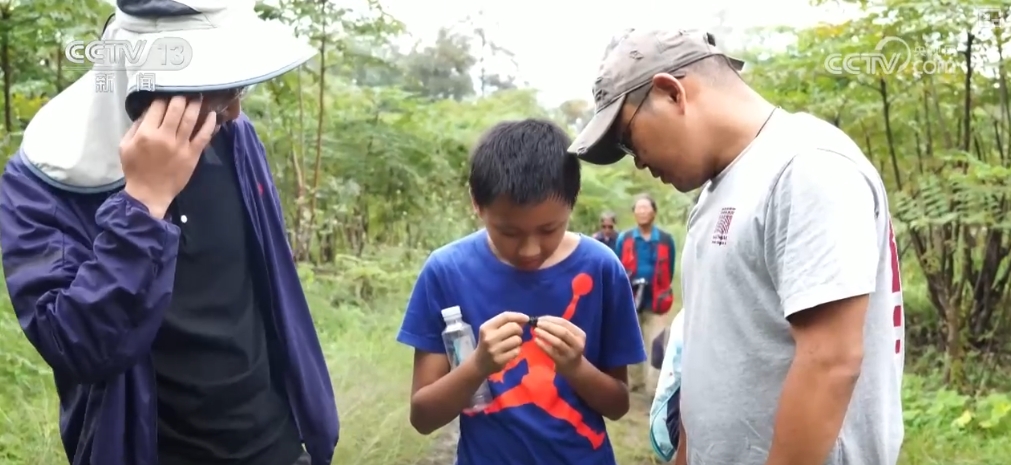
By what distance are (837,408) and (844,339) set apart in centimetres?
11

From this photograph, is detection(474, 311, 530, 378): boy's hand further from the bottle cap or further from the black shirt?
the black shirt

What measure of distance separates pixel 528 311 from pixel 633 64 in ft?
2.19

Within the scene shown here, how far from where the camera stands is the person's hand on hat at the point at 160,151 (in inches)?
58.7

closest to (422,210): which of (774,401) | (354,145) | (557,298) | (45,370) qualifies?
(354,145)

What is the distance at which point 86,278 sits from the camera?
1433mm

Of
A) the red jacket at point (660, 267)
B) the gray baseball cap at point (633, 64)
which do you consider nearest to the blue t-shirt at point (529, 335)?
the gray baseball cap at point (633, 64)

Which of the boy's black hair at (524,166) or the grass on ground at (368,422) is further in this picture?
the grass on ground at (368,422)

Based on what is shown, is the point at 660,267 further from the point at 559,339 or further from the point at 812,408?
the point at 812,408

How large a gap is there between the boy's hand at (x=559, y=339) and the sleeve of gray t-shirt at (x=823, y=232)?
21.6 inches

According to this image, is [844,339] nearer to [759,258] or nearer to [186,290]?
[759,258]

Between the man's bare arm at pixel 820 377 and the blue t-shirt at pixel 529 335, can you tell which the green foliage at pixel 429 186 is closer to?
the blue t-shirt at pixel 529 335

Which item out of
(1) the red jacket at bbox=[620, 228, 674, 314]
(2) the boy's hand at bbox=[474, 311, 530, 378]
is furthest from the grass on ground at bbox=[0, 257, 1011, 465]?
(2) the boy's hand at bbox=[474, 311, 530, 378]

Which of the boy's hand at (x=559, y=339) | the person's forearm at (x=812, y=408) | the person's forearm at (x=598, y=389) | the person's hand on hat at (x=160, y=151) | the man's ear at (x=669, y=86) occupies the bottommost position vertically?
the person's forearm at (x=598, y=389)

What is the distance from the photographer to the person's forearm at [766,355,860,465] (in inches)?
53.4
